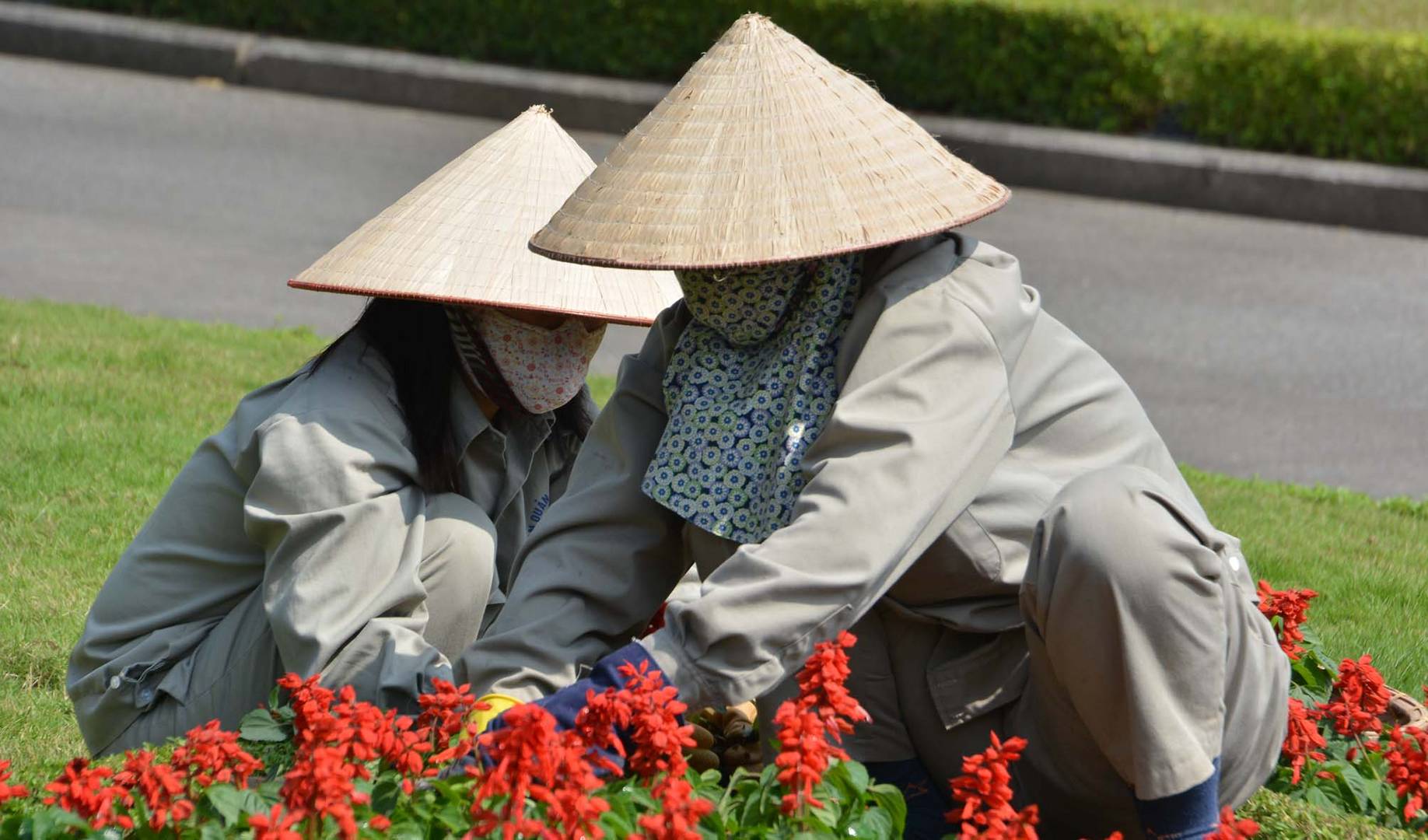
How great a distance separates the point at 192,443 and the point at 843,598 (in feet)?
9.95

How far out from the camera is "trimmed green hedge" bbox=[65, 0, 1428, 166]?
8.83m

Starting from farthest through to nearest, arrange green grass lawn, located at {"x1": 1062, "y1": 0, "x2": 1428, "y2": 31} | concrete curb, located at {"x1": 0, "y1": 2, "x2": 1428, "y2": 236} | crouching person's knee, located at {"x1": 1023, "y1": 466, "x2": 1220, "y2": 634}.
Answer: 1. green grass lawn, located at {"x1": 1062, "y1": 0, "x2": 1428, "y2": 31}
2. concrete curb, located at {"x1": 0, "y1": 2, "x2": 1428, "y2": 236}
3. crouching person's knee, located at {"x1": 1023, "y1": 466, "x2": 1220, "y2": 634}

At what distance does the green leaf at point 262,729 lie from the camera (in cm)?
225

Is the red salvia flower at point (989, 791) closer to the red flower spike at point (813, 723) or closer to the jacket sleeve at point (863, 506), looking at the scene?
the red flower spike at point (813, 723)

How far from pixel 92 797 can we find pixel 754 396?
3.30 ft

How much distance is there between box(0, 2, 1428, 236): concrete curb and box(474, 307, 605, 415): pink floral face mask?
637cm

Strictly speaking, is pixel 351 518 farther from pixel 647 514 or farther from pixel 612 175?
pixel 612 175

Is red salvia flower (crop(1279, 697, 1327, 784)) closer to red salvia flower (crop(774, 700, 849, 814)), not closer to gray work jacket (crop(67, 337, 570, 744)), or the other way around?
red salvia flower (crop(774, 700, 849, 814))

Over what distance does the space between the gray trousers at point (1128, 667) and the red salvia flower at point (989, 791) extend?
220mm

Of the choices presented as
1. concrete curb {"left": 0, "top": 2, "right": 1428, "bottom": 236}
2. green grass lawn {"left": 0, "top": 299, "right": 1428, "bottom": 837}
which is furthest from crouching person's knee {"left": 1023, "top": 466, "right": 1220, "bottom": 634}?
concrete curb {"left": 0, "top": 2, "right": 1428, "bottom": 236}

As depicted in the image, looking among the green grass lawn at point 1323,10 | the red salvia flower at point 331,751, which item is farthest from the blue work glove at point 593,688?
the green grass lawn at point 1323,10

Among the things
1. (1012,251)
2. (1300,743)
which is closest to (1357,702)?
(1300,743)

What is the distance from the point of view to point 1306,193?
8.71 metres

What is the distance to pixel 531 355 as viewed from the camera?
9.38 ft
